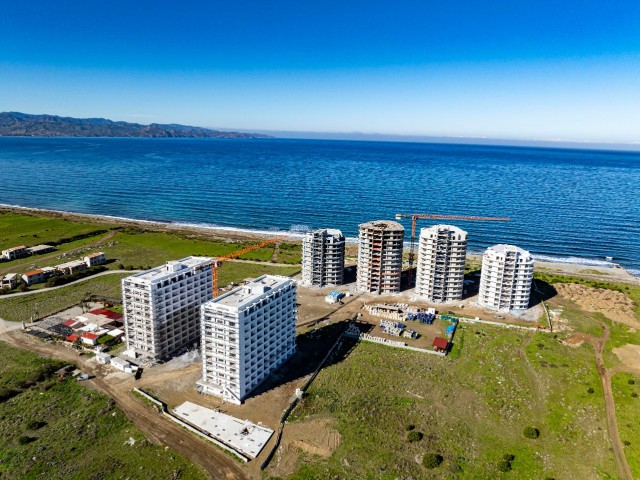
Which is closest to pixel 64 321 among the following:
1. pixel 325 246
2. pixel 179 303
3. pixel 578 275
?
pixel 179 303

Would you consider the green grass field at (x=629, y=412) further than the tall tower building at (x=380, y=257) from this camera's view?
No

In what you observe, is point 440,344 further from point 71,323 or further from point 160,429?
point 71,323

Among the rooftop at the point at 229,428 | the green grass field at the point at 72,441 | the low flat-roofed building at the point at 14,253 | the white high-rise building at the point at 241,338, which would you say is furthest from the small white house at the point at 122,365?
the low flat-roofed building at the point at 14,253

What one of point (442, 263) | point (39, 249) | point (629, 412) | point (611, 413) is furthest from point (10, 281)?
point (629, 412)

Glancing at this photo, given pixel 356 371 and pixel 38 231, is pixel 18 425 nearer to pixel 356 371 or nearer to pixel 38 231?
pixel 356 371

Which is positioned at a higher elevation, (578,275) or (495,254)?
(495,254)

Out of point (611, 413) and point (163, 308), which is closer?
point (611, 413)

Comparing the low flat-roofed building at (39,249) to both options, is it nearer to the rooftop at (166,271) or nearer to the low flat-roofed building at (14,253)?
the low flat-roofed building at (14,253)
